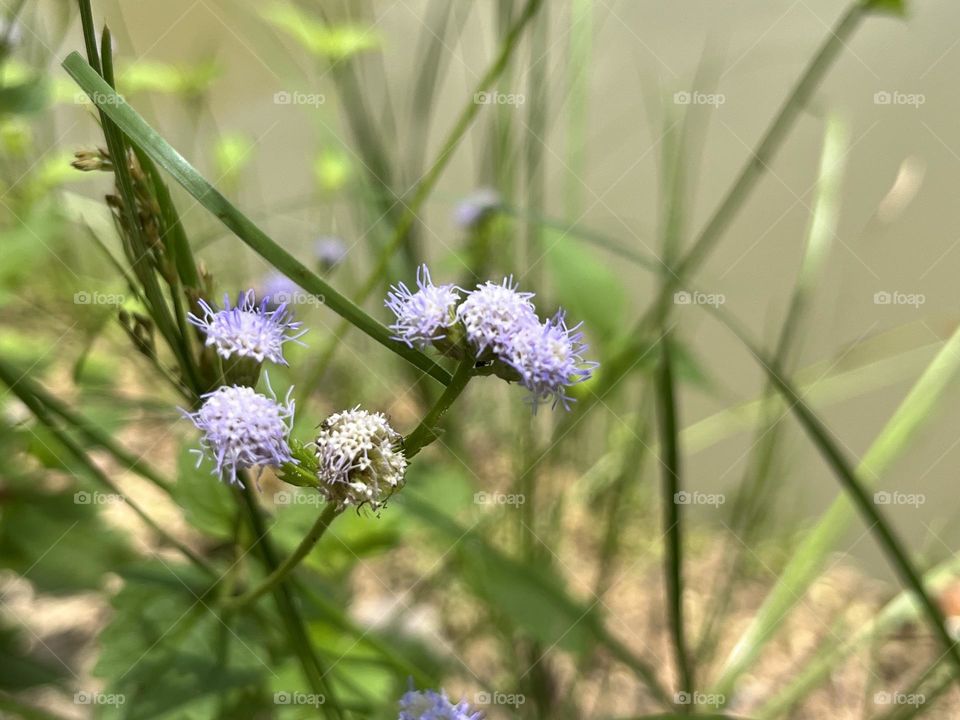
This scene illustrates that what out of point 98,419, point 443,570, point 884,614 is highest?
point 884,614

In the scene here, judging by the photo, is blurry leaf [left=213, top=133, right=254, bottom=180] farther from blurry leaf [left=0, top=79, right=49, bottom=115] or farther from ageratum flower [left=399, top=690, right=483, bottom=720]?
ageratum flower [left=399, top=690, right=483, bottom=720]

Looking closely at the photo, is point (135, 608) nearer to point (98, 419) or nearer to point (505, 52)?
point (98, 419)

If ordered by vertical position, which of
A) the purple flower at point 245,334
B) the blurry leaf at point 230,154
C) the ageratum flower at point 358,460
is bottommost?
the ageratum flower at point 358,460

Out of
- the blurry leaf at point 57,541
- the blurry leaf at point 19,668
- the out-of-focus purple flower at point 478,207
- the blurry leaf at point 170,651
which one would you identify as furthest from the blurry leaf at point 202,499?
the out-of-focus purple flower at point 478,207

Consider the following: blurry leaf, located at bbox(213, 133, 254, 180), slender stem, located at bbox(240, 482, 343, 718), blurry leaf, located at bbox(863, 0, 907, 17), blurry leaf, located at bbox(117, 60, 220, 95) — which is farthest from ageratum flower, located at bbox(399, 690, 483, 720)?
blurry leaf, located at bbox(213, 133, 254, 180)

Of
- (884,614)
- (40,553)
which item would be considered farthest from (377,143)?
(884,614)

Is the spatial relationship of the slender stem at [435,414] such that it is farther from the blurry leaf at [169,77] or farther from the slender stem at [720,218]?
the blurry leaf at [169,77]
